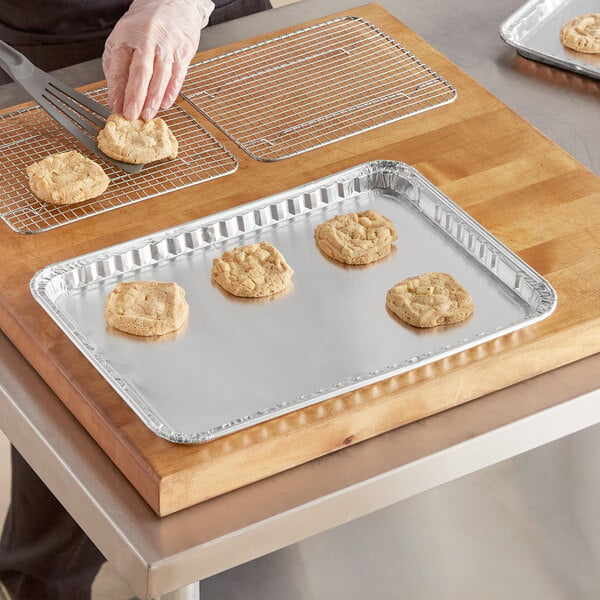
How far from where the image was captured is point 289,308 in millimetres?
1277

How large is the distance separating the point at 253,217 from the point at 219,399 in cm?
33

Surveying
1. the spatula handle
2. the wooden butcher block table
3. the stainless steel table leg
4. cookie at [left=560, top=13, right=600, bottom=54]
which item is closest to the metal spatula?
the spatula handle

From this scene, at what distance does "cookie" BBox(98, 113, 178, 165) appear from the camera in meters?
1.45

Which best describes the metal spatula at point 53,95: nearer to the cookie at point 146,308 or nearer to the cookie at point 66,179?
the cookie at point 66,179

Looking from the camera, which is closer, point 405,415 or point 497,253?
point 405,415

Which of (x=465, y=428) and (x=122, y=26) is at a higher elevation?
(x=122, y=26)

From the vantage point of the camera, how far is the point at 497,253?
1.32 m

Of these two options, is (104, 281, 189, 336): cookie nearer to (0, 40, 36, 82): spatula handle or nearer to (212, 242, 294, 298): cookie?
(212, 242, 294, 298): cookie

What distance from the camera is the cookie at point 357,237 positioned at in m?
1.33

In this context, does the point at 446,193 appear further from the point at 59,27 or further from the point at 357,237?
the point at 59,27

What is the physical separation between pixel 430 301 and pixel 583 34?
0.77 meters

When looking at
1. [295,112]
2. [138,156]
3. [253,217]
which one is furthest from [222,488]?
[295,112]

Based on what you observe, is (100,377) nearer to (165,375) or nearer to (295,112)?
(165,375)

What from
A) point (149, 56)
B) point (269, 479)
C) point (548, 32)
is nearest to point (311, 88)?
point (149, 56)
